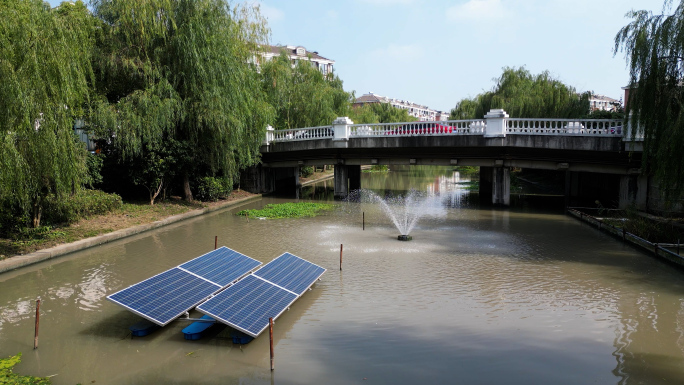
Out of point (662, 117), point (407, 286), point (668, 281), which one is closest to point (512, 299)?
point (407, 286)

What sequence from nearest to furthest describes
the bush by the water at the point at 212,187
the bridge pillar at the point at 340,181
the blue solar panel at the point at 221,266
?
the blue solar panel at the point at 221,266 → the bush by the water at the point at 212,187 → the bridge pillar at the point at 340,181

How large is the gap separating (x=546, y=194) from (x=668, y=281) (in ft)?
66.4

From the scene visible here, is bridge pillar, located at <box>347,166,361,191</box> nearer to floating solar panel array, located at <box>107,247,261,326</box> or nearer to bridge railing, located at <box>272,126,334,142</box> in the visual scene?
bridge railing, located at <box>272,126,334,142</box>

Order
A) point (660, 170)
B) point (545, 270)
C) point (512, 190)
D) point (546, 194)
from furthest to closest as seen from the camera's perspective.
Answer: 1. point (512, 190)
2. point (546, 194)
3. point (660, 170)
4. point (545, 270)

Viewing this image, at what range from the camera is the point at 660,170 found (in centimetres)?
1328

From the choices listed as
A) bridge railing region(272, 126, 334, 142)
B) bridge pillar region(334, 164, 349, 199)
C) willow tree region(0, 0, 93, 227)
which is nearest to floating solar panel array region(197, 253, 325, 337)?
willow tree region(0, 0, 93, 227)

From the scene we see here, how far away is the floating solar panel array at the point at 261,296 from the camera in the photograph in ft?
24.1

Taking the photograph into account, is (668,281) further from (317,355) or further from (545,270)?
(317,355)

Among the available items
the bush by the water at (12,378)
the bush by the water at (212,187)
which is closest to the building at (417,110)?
the bush by the water at (212,187)

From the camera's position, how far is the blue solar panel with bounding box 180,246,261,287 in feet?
30.3

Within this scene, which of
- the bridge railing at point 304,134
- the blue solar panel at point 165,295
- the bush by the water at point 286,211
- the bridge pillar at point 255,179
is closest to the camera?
the blue solar panel at point 165,295

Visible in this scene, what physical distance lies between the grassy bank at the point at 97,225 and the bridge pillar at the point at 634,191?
63.9 ft

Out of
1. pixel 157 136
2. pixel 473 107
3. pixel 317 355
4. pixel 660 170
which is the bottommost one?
pixel 317 355

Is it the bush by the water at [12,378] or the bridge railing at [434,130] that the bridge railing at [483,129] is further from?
the bush by the water at [12,378]
